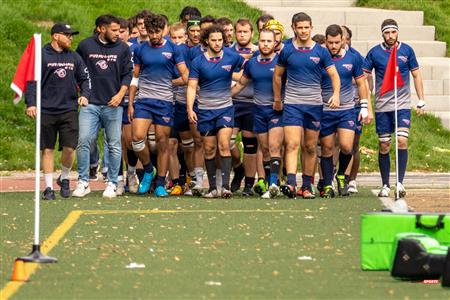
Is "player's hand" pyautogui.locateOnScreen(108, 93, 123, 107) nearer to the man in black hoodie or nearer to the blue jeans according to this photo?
the man in black hoodie

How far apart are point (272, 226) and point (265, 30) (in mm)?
4464

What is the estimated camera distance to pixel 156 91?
62.4ft

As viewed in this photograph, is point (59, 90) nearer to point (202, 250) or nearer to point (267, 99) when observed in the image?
point (267, 99)

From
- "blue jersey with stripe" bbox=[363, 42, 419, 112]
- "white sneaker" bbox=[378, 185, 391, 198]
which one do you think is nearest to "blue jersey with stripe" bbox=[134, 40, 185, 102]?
"blue jersey with stripe" bbox=[363, 42, 419, 112]

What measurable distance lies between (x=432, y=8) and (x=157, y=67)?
13682mm

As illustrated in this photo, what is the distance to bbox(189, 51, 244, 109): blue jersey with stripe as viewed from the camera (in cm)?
1870

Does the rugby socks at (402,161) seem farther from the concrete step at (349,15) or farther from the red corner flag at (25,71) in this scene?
the concrete step at (349,15)

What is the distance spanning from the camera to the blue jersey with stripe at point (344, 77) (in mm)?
18906

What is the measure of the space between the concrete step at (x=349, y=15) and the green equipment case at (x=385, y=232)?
1886 centimetres

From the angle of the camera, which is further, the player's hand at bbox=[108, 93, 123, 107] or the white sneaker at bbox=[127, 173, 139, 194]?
the white sneaker at bbox=[127, 173, 139, 194]

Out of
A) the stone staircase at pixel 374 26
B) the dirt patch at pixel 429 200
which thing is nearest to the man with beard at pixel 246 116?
the dirt patch at pixel 429 200

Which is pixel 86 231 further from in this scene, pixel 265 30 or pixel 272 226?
pixel 265 30

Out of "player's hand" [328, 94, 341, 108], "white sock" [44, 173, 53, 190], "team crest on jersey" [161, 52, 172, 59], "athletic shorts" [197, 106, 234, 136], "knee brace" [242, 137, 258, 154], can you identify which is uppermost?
"team crest on jersey" [161, 52, 172, 59]

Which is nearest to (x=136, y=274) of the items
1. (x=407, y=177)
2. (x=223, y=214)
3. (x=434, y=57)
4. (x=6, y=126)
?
(x=223, y=214)
